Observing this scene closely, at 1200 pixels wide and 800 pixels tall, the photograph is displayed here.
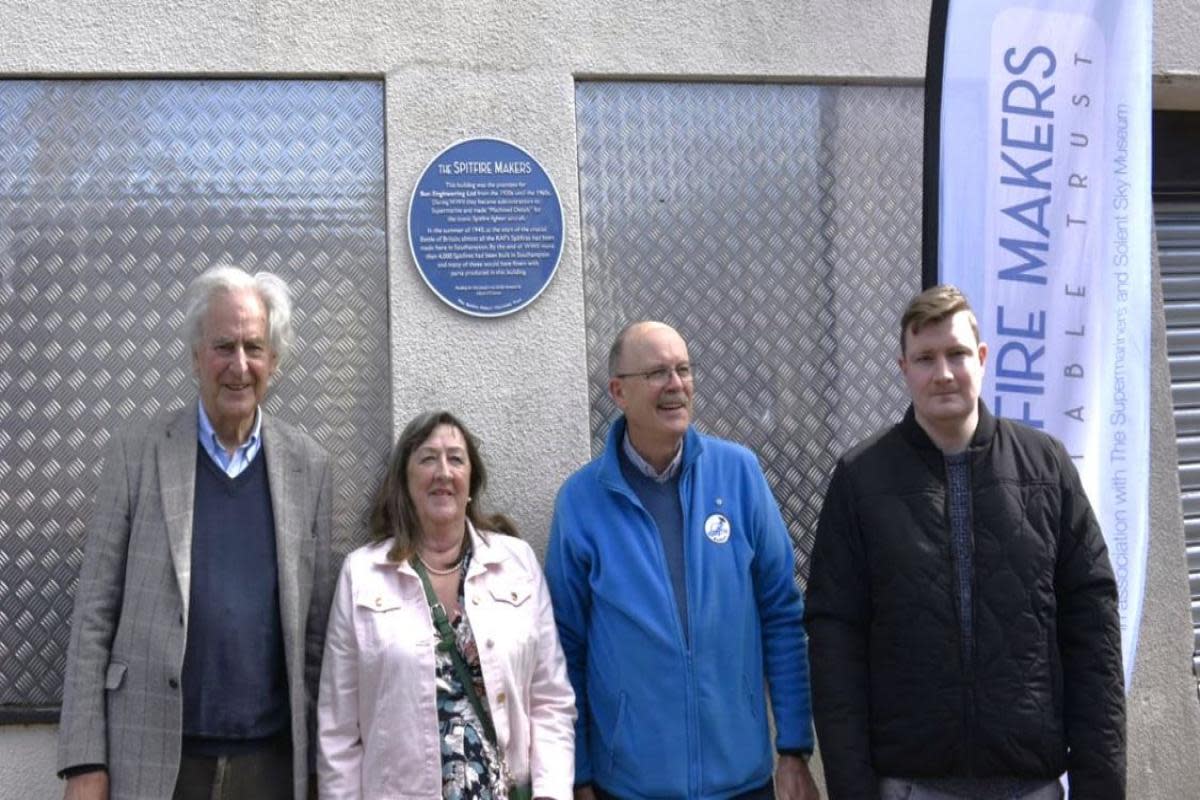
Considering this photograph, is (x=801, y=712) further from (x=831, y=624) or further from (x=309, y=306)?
(x=309, y=306)

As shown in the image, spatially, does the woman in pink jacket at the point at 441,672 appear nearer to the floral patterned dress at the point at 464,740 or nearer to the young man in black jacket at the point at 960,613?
the floral patterned dress at the point at 464,740

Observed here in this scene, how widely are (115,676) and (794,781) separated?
6.47 feet

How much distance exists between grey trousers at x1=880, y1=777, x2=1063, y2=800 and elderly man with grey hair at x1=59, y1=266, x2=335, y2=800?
163cm

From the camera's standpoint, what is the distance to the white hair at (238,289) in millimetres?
4016

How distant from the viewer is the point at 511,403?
15.8ft

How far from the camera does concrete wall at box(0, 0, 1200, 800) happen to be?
4.69 meters

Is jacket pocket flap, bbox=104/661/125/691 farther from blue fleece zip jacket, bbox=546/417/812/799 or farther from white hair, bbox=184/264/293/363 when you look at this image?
blue fleece zip jacket, bbox=546/417/812/799

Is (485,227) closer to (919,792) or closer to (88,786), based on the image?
(88,786)

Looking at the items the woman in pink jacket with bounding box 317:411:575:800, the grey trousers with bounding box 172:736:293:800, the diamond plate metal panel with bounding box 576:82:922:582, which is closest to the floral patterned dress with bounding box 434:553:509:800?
the woman in pink jacket with bounding box 317:411:575:800

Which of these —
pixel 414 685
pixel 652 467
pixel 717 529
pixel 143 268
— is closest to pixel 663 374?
pixel 652 467

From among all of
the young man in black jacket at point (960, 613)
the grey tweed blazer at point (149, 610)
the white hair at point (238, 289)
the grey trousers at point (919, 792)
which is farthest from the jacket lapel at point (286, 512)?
the grey trousers at point (919, 792)

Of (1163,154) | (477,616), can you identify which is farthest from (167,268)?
(1163,154)

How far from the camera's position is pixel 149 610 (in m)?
3.78

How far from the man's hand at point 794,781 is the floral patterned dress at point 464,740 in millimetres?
820
